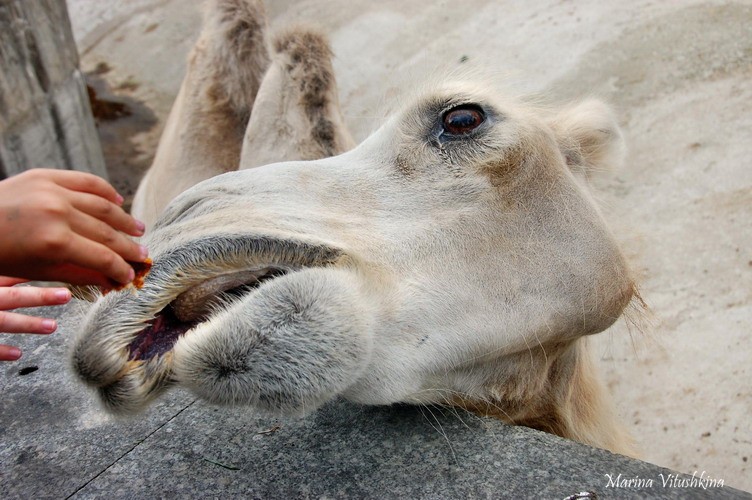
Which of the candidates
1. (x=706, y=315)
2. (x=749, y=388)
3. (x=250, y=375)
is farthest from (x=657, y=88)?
(x=250, y=375)

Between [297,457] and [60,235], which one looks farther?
[297,457]

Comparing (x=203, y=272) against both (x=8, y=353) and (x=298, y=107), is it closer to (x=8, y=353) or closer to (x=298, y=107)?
(x=8, y=353)

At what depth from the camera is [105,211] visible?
1.44 meters

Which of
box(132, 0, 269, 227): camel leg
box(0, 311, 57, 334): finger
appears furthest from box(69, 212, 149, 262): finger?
box(132, 0, 269, 227): camel leg

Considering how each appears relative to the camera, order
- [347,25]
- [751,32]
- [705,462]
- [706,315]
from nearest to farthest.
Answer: [705,462]
[706,315]
[751,32]
[347,25]

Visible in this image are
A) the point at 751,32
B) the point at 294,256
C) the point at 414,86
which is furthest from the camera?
the point at 751,32

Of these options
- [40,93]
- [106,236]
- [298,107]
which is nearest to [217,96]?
[298,107]

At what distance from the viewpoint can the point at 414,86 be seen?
2213 mm

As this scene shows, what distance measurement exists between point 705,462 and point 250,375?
7.20 ft

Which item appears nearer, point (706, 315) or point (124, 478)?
point (124, 478)

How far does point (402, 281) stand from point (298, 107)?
158 centimetres

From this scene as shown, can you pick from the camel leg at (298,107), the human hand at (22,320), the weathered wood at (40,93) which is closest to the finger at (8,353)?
the human hand at (22,320)

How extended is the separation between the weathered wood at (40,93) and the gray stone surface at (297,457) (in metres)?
3.22

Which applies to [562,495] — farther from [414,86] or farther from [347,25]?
[347,25]
